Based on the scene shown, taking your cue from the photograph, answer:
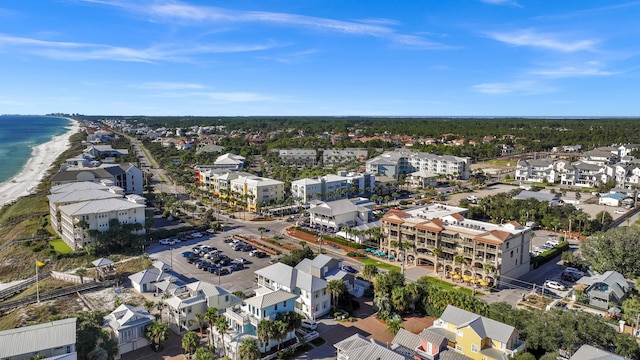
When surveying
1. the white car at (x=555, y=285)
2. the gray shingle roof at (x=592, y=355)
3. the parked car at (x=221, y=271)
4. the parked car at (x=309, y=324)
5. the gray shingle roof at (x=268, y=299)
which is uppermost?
the gray shingle roof at (x=268, y=299)

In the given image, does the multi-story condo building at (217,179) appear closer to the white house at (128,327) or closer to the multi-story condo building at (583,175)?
the white house at (128,327)

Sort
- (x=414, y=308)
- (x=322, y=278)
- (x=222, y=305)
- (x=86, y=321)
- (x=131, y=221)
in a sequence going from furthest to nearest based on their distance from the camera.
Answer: (x=131, y=221) < (x=322, y=278) < (x=414, y=308) < (x=222, y=305) < (x=86, y=321)

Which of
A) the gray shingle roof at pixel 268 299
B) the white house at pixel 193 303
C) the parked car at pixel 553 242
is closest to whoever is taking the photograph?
the gray shingle roof at pixel 268 299

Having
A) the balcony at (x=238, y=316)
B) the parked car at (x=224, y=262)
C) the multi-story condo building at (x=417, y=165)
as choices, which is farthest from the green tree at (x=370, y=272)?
the multi-story condo building at (x=417, y=165)

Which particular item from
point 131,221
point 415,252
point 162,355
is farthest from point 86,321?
point 415,252

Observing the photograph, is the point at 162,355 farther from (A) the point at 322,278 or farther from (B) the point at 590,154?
(B) the point at 590,154
